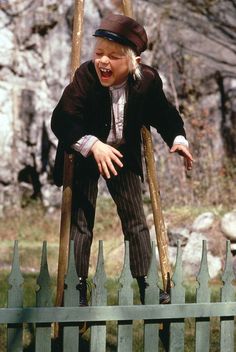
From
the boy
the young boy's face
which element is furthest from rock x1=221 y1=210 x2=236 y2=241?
the young boy's face

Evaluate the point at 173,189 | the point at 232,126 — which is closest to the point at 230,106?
the point at 232,126

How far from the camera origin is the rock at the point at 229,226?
8000 millimetres

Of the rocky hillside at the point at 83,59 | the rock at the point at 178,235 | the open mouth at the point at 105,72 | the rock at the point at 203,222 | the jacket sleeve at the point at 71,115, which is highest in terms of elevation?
the rocky hillside at the point at 83,59

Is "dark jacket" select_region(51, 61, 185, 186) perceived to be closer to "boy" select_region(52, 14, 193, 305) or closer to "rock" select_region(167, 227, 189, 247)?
"boy" select_region(52, 14, 193, 305)

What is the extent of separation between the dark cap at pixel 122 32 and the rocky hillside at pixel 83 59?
7.24 meters

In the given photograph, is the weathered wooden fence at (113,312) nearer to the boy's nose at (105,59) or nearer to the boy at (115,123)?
the boy at (115,123)

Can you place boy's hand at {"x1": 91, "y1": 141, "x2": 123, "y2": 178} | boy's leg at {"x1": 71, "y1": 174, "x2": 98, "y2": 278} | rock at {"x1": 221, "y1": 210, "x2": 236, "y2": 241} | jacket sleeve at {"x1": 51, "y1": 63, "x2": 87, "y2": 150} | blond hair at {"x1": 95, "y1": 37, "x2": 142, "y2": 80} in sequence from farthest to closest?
rock at {"x1": 221, "y1": 210, "x2": 236, "y2": 241} < boy's leg at {"x1": 71, "y1": 174, "x2": 98, "y2": 278} < blond hair at {"x1": 95, "y1": 37, "x2": 142, "y2": 80} < jacket sleeve at {"x1": 51, "y1": 63, "x2": 87, "y2": 150} < boy's hand at {"x1": 91, "y1": 141, "x2": 123, "y2": 178}

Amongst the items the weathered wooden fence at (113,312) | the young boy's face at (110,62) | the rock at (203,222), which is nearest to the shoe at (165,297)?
the weathered wooden fence at (113,312)

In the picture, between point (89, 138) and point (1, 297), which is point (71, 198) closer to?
point (89, 138)

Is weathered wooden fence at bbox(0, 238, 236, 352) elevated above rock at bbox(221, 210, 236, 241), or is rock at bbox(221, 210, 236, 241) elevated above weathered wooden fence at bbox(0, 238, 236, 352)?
rock at bbox(221, 210, 236, 241)

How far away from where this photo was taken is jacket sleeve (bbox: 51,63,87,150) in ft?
11.6

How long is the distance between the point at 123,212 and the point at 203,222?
15.2 feet

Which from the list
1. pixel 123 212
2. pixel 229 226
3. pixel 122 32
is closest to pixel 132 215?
pixel 123 212

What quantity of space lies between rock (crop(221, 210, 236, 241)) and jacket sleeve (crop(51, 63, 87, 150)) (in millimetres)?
4611
